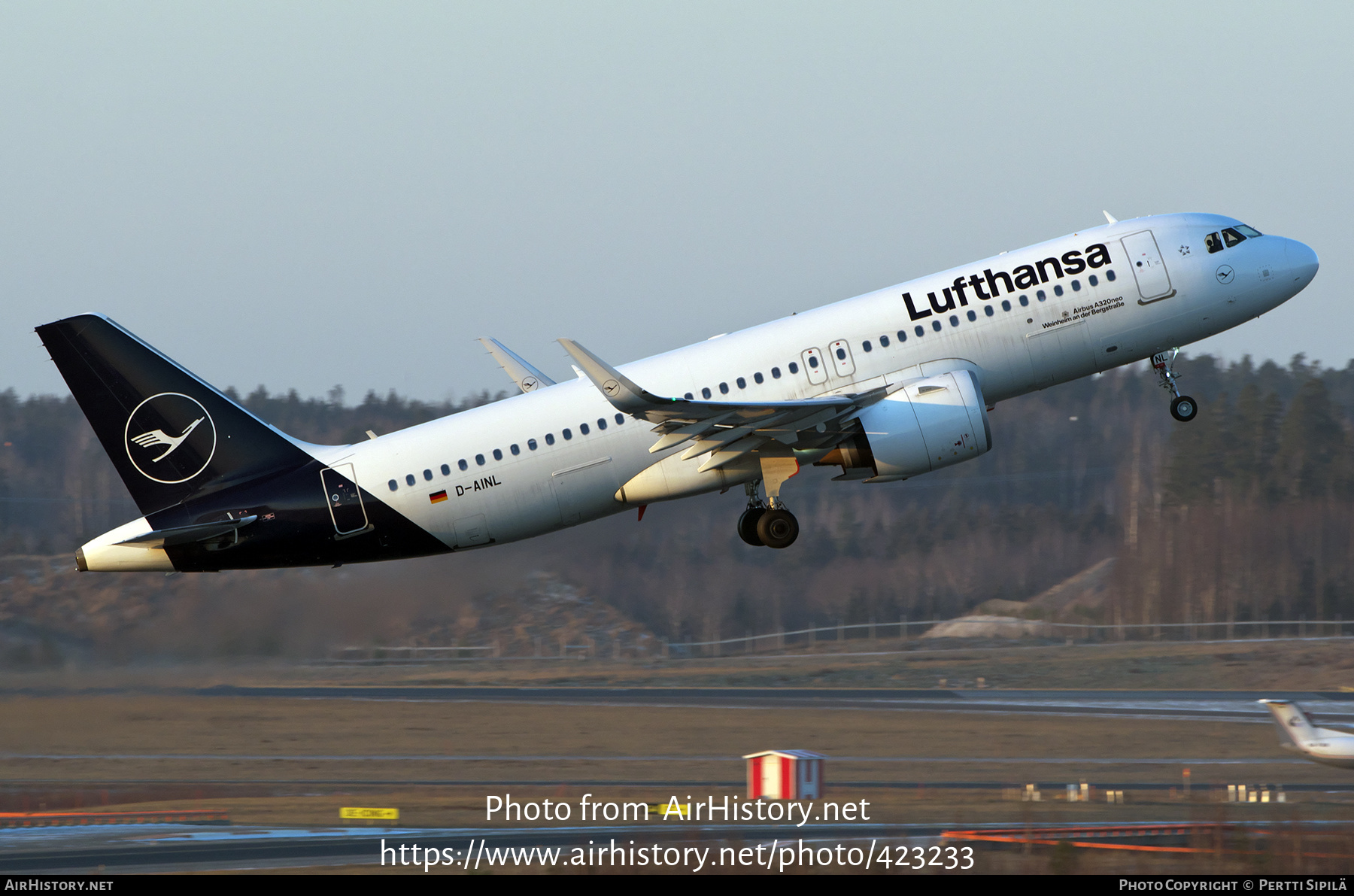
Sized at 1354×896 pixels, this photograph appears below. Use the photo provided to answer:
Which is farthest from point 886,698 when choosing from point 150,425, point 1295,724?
point 150,425

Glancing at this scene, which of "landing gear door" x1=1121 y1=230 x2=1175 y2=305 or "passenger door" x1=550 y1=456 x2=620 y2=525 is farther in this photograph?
"landing gear door" x1=1121 y1=230 x2=1175 y2=305

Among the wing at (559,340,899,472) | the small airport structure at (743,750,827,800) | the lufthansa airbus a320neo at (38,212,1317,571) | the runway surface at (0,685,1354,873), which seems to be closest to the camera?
the wing at (559,340,899,472)

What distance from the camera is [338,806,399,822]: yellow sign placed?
38094mm

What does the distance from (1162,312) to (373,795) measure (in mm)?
25666

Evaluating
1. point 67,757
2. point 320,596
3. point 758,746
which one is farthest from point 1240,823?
point 67,757

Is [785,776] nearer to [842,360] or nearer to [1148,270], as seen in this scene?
[842,360]

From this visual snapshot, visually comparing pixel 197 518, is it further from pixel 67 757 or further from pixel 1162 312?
pixel 1162 312

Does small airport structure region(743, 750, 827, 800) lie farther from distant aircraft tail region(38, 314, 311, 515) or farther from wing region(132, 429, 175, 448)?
wing region(132, 429, 175, 448)

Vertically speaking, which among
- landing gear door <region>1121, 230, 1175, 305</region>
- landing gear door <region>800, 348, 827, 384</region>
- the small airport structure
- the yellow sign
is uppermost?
landing gear door <region>1121, 230, 1175, 305</region>

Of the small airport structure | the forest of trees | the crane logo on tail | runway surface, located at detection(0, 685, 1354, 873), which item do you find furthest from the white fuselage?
the forest of trees

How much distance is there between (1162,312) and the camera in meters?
34.5

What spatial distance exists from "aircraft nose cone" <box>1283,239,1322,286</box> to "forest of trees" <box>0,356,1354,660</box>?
2037cm

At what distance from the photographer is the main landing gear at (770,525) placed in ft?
115

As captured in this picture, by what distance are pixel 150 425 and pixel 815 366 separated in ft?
53.2
